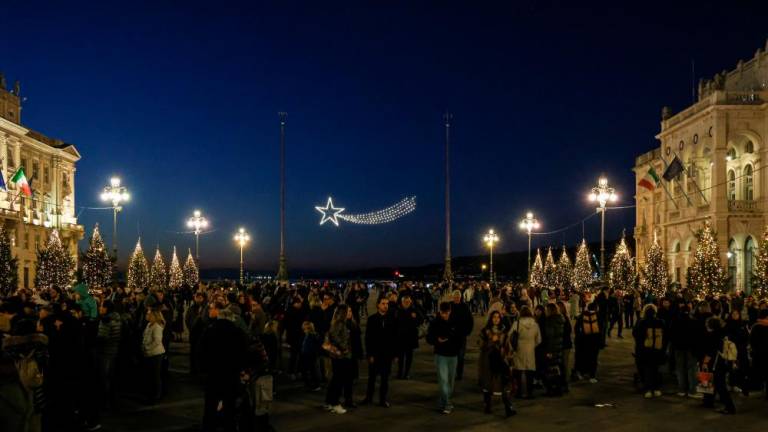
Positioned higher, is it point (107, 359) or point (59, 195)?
point (59, 195)

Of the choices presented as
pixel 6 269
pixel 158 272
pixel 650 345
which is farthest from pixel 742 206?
pixel 158 272

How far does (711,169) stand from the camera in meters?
48.3

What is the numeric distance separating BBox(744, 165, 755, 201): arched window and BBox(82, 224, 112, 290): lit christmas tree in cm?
4506

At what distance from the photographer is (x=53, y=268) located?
Answer: 52719mm

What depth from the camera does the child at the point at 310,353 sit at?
45.1 feet

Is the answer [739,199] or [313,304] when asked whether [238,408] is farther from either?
[739,199]

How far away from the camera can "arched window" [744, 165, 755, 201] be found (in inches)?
1861

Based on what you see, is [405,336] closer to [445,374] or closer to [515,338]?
[515,338]

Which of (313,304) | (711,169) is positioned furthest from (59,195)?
(313,304)

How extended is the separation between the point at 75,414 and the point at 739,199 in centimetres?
4669

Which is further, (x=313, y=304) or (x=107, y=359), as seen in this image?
(x=313, y=304)

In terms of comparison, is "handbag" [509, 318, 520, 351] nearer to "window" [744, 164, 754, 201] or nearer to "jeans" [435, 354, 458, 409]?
"jeans" [435, 354, 458, 409]

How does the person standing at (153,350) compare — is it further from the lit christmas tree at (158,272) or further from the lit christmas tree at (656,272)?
the lit christmas tree at (158,272)

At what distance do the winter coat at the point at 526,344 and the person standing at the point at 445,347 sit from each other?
134 cm
